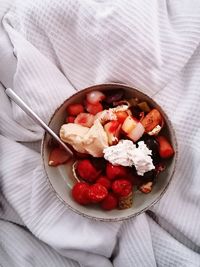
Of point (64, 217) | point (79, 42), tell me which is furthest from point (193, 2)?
point (64, 217)

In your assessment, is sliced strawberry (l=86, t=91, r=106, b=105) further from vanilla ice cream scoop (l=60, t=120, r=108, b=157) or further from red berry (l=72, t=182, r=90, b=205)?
red berry (l=72, t=182, r=90, b=205)

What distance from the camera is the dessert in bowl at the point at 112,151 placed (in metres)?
0.67

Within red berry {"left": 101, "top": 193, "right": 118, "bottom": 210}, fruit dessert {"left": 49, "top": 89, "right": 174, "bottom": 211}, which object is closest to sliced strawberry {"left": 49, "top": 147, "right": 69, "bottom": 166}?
fruit dessert {"left": 49, "top": 89, "right": 174, "bottom": 211}

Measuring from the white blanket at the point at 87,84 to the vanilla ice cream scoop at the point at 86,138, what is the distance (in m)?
0.08

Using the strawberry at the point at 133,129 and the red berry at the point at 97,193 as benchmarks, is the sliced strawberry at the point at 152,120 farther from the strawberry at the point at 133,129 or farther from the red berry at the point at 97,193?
the red berry at the point at 97,193

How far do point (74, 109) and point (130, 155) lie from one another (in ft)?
0.43

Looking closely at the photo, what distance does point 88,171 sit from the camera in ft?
2.26

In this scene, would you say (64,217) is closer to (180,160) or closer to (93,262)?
(93,262)

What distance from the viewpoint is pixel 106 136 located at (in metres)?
0.69

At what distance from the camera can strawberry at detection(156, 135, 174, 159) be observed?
68 centimetres

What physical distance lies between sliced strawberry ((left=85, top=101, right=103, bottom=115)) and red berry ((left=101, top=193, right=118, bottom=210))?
145mm

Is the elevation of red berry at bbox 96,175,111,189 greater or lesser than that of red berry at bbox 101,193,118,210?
greater

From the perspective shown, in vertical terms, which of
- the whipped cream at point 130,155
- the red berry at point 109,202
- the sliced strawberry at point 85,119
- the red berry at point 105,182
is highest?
the sliced strawberry at point 85,119

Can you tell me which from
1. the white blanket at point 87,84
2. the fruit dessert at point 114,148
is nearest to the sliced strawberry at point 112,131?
the fruit dessert at point 114,148
